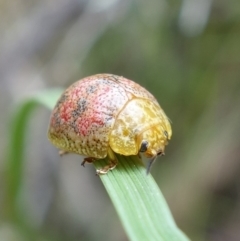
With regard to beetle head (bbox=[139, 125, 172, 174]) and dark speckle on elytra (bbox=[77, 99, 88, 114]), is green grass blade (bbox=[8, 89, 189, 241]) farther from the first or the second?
dark speckle on elytra (bbox=[77, 99, 88, 114])

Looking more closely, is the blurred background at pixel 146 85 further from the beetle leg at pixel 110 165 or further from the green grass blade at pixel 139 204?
the green grass blade at pixel 139 204

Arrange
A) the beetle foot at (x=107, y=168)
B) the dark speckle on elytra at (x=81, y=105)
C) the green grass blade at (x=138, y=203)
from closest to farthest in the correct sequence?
the green grass blade at (x=138, y=203) < the beetle foot at (x=107, y=168) < the dark speckle on elytra at (x=81, y=105)

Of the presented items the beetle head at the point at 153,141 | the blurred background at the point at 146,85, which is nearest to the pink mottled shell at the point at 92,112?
the beetle head at the point at 153,141

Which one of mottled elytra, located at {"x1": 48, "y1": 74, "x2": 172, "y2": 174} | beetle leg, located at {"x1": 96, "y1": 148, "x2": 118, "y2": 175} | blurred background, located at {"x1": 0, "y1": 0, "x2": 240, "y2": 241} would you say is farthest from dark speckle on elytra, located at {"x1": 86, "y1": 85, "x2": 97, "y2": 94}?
blurred background, located at {"x1": 0, "y1": 0, "x2": 240, "y2": 241}

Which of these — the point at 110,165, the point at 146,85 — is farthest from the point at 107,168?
the point at 146,85

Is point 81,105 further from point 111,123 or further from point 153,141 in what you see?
point 153,141

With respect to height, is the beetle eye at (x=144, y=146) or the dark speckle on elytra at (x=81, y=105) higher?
the dark speckle on elytra at (x=81, y=105)

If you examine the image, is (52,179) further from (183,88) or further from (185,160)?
(183,88)
